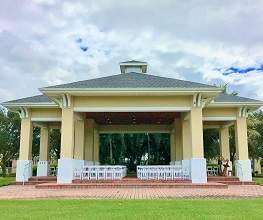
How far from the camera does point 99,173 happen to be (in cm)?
1872

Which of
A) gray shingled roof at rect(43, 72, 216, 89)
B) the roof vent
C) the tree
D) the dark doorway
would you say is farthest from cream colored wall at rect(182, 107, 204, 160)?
the tree

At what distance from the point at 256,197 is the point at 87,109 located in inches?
361

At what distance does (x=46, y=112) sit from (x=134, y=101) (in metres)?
5.99

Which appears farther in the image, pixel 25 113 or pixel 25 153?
pixel 25 113

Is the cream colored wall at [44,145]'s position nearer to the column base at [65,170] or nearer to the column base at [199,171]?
the column base at [65,170]

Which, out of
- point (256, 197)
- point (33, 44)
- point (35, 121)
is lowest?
point (256, 197)

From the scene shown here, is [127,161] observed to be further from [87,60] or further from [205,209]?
[205,209]

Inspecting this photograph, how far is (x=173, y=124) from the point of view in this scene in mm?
25469

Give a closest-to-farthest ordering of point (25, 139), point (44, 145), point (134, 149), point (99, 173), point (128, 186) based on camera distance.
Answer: point (128, 186) → point (99, 173) → point (25, 139) → point (44, 145) → point (134, 149)

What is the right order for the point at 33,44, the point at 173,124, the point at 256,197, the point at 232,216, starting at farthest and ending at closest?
the point at 173,124, the point at 33,44, the point at 256,197, the point at 232,216

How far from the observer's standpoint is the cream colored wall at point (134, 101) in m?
18.3

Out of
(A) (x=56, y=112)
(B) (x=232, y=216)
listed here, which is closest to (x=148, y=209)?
(B) (x=232, y=216)

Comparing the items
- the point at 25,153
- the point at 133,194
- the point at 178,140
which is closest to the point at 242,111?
the point at 178,140

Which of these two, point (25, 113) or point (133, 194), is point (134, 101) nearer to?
point (133, 194)
